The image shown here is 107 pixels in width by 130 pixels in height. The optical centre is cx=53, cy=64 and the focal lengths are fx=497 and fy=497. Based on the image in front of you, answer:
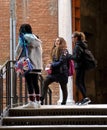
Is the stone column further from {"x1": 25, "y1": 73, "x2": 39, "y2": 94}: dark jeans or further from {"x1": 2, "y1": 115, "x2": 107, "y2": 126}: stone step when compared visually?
{"x1": 2, "y1": 115, "x2": 107, "y2": 126}: stone step

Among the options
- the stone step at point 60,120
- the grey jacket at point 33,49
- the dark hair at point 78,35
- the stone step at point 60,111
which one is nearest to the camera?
the stone step at point 60,120

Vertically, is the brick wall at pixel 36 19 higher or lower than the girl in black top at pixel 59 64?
higher

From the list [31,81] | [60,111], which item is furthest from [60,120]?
[31,81]

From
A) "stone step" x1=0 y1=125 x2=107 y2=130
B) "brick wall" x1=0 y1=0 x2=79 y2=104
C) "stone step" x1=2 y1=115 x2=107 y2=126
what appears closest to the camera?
"stone step" x1=0 y1=125 x2=107 y2=130

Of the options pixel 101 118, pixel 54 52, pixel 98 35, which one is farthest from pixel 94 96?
pixel 101 118

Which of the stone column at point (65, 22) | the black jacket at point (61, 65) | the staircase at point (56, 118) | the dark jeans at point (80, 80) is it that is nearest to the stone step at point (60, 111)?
the staircase at point (56, 118)

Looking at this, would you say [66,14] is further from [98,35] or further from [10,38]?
[98,35]

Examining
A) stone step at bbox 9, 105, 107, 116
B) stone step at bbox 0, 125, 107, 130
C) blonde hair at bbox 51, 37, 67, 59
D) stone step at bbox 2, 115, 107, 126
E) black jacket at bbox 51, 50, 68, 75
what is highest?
blonde hair at bbox 51, 37, 67, 59

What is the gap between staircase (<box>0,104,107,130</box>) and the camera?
28.3 ft

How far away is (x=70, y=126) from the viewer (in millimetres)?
8617

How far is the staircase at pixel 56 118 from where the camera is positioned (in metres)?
8.63

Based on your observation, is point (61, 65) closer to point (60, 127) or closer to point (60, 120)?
point (60, 120)

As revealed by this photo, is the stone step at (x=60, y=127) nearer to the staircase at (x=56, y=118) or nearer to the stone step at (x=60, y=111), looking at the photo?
the staircase at (x=56, y=118)

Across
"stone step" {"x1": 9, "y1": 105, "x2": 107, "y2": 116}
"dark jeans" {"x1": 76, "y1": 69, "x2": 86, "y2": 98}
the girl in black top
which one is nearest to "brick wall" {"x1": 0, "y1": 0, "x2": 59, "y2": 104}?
the girl in black top
